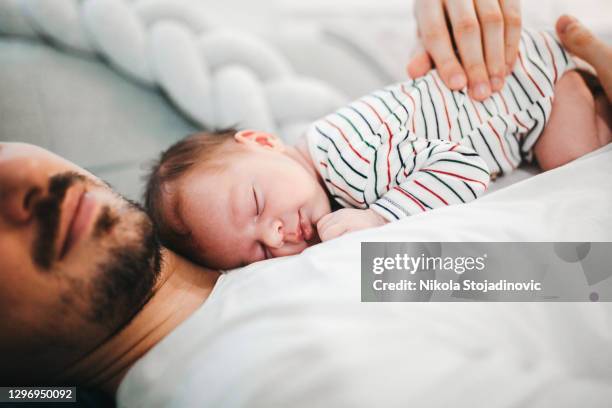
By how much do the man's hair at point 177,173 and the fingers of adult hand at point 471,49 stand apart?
442mm

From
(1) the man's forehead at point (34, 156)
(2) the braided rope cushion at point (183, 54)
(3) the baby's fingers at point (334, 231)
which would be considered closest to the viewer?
(1) the man's forehead at point (34, 156)

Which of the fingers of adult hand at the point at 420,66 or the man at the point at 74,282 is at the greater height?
the fingers of adult hand at the point at 420,66

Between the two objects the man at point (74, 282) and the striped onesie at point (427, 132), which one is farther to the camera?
the striped onesie at point (427, 132)

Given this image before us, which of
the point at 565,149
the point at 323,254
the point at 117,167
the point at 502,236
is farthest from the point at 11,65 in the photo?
the point at 565,149

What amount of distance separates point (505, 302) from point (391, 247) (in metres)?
0.14

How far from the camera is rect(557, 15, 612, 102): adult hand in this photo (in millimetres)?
760

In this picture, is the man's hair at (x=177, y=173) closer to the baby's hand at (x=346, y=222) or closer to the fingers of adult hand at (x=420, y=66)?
the baby's hand at (x=346, y=222)

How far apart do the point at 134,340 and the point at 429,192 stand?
467 millimetres

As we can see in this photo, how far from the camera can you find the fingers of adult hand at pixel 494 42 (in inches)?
30.4

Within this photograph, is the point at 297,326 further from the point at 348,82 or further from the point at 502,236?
the point at 348,82

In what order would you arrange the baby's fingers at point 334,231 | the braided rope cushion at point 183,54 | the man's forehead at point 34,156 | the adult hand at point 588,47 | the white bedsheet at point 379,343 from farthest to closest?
the braided rope cushion at point 183,54 → the adult hand at point 588,47 → the baby's fingers at point 334,231 → the man's forehead at point 34,156 → the white bedsheet at point 379,343

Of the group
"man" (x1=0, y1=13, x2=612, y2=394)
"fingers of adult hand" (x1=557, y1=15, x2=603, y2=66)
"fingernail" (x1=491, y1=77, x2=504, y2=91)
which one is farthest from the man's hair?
"fingers of adult hand" (x1=557, y1=15, x2=603, y2=66)

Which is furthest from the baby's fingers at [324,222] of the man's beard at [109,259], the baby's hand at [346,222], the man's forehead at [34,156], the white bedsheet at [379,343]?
the man's forehead at [34,156]

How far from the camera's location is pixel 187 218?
710 millimetres
